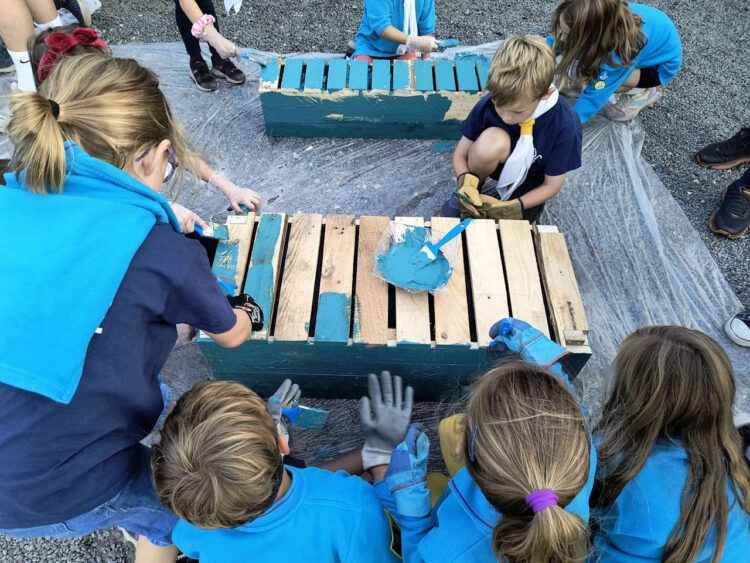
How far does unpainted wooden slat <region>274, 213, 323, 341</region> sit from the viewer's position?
1749mm

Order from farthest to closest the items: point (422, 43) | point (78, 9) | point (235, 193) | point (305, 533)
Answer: point (78, 9) → point (422, 43) → point (235, 193) → point (305, 533)

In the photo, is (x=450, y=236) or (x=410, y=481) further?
(x=450, y=236)

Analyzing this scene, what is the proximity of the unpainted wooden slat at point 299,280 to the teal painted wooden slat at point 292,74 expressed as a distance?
1057 millimetres

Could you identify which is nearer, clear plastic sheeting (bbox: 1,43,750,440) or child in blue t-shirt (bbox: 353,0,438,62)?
clear plastic sheeting (bbox: 1,43,750,440)

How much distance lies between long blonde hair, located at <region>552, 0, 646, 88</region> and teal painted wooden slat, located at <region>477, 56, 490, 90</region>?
413 mm

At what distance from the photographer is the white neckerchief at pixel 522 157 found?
204cm

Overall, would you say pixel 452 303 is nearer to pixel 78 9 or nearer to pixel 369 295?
pixel 369 295

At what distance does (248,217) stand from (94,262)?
3.49 feet

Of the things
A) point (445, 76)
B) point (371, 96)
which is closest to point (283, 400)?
point (371, 96)

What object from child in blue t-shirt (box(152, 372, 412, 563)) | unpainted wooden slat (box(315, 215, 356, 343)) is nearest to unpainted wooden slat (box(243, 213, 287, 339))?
unpainted wooden slat (box(315, 215, 356, 343))

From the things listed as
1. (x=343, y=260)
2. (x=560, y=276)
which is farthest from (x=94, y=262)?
(x=560, y=276)

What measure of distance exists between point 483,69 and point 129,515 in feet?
8.97

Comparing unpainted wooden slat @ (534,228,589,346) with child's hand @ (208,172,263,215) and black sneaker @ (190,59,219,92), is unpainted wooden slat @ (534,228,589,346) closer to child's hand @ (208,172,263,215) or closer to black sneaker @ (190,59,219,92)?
child's hand @ (208,172,263,215)

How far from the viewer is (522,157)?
2199 millimetres
